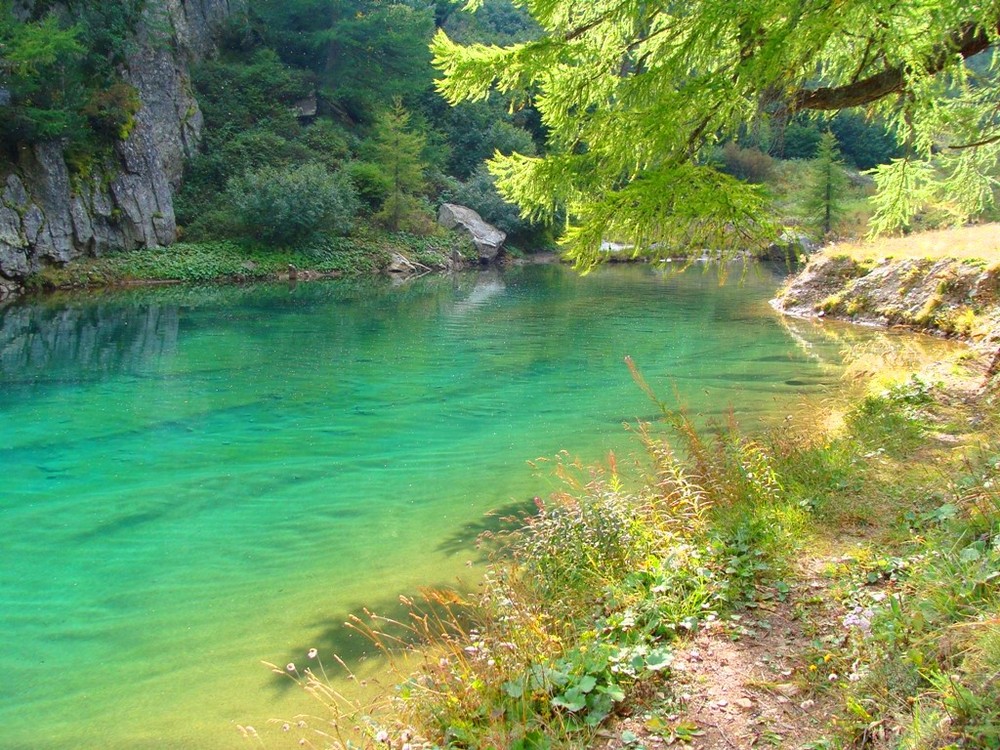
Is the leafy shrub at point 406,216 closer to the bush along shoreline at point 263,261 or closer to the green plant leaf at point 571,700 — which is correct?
the bush along shoreline at point 263,261

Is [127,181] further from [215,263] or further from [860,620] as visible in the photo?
[860,620]

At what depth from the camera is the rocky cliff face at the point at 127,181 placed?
23266 mm

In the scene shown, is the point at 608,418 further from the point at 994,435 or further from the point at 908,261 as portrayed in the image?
the point at 908,261

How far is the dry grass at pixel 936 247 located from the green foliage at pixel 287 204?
2064cm

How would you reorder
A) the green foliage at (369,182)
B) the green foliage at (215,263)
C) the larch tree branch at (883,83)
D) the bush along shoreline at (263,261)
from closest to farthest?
the larch tree branch at (883,83)
the green foliage at (215,263)
the bush along shoreline at (263,261)
the green foliage at (369,182)

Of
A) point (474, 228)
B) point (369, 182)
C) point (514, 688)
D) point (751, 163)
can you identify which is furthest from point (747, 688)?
point (751, 163)

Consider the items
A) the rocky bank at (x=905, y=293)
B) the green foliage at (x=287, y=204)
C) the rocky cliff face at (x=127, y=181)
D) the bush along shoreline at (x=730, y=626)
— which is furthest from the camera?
the green foliage at (x=287, y=204)

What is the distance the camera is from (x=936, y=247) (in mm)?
15195

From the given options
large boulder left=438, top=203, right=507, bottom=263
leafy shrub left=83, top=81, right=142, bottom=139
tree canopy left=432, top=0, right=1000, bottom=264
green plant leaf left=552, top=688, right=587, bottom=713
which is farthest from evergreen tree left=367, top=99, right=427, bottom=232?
green plant leaf left=552, top=688, right=587, bottom=713

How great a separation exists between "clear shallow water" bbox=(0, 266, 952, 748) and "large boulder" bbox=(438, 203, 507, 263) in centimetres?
2134

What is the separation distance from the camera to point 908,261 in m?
15.5

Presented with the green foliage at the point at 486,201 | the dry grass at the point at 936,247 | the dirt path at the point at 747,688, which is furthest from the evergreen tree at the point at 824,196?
the dirt path at the point at 747,688

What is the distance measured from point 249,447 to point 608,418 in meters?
4.25

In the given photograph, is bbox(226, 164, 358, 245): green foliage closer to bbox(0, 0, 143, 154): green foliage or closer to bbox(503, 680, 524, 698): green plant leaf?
bbox(0, 0, 143, 154): green foliage
